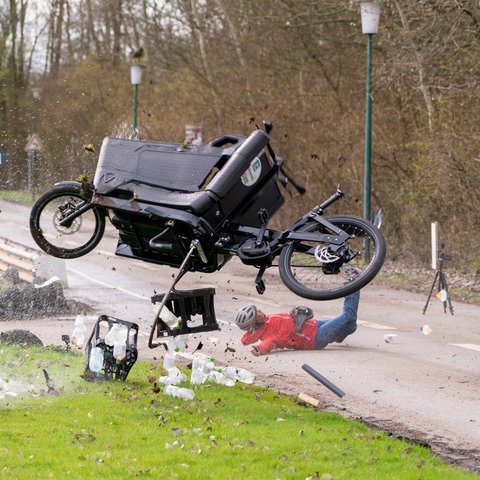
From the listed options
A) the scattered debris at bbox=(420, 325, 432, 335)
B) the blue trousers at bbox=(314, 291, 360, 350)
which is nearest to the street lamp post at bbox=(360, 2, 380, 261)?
the scattered debris at bbox=(420, 325, 432, 335)

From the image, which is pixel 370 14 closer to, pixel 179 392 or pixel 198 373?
pixel 198 373

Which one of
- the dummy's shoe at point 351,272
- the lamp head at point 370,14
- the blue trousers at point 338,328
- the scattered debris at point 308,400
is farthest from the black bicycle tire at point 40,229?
the lamp head at point 370,14

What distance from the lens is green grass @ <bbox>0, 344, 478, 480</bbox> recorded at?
8.07 meters

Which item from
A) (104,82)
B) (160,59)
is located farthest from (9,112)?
(160,59)

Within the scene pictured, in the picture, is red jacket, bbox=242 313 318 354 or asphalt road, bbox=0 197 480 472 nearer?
asphalt road, bbox=0 197 480 472

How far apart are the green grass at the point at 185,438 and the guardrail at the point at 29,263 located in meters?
9.04

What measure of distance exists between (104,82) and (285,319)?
1340 inches

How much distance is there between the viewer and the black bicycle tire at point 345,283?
9961mm

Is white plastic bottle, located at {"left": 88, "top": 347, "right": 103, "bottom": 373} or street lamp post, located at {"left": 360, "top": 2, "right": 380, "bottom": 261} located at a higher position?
street lamp post, located at {"left": 360, "top": 2, "right": 380, "bottom": 261}

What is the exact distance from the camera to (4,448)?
8.55 m

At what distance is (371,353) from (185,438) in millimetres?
6020

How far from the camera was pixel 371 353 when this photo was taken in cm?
1466

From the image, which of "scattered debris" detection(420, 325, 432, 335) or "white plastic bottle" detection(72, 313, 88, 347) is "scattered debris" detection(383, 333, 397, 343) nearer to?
"scattered debris" detection(420, 325, 432, 335)

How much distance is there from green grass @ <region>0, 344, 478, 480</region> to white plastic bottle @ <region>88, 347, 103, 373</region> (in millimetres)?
166
